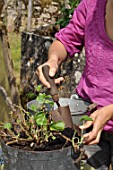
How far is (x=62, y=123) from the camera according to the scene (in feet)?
4.20

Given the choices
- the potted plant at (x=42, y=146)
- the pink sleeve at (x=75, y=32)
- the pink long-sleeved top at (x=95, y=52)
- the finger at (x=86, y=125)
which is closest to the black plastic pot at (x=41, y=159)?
the potted plant at (x=42, y=146)

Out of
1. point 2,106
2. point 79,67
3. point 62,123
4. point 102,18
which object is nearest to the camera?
point 62,123

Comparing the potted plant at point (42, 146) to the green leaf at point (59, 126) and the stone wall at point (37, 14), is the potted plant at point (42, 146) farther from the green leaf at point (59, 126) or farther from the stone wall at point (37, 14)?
the stone wall at point (37, 14)

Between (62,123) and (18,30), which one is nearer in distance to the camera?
(62,123)

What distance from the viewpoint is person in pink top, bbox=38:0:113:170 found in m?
1.60

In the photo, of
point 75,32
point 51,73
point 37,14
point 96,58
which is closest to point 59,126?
point 51,73

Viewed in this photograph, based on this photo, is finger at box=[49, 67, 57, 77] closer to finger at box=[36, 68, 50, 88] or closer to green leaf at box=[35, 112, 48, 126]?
finger at box=[36, 68, 50, 88]

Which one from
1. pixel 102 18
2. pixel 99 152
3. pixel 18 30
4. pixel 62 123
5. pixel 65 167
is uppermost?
pixel 102 18

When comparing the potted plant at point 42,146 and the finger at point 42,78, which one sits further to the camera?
the finger at point 42,78

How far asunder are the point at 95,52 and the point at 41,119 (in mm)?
446

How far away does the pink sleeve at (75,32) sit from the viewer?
1.77 m

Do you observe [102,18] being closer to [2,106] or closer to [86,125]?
[86,125]

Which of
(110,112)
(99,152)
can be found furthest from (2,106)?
(110,112)

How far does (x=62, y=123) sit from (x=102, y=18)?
22.5 inches
